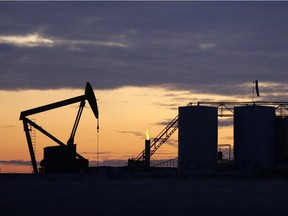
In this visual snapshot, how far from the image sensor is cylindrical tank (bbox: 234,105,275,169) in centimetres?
5450

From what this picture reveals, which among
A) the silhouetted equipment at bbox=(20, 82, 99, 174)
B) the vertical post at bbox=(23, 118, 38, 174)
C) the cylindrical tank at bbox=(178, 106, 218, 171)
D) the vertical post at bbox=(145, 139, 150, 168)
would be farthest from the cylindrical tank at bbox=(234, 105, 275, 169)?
the vertical post at bbox=(23, 118, 38, 174)

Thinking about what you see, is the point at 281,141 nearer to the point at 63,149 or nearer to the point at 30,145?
the point at 63,149

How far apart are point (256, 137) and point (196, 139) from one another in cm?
466

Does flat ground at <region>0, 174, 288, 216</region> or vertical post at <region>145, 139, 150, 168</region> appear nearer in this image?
flat ground at <region>0, 174, 288, 216</region>

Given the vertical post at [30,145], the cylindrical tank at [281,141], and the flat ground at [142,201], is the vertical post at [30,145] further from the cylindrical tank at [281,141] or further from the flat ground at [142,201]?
the flat ground at [142,201]

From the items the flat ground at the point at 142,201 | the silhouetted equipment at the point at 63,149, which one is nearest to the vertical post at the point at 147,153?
the silhouetted equipment at the point at 63,149

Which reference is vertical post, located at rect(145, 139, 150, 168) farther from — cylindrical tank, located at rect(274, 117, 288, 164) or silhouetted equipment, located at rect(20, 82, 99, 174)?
cylindrical tank, located at rect(274, 117, 288, 164)

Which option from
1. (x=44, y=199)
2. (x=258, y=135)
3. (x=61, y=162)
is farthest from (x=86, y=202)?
(x=258, y=135)

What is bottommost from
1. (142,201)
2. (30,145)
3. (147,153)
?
(142,201)

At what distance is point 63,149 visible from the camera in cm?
5250

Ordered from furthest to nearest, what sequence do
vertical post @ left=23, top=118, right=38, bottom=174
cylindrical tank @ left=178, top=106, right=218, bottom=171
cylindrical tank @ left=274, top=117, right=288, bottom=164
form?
cylindrical tank @ left=274, top=117, right=288, bottom=164 → vertical post @ left=23, top=118, right=38, bottom=174 → cylindrical tank @ left=178, top=106, right=218, bottom=171

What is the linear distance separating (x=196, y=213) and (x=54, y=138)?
1320 inches

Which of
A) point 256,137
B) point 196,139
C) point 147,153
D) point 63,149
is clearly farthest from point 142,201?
point 147,153

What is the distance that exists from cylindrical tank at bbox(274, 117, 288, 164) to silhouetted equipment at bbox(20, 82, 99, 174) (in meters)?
13.8
